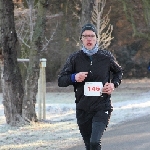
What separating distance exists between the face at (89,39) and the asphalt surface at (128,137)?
2.86 m

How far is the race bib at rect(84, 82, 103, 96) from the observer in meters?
5.77

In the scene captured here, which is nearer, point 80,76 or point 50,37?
point 80,76

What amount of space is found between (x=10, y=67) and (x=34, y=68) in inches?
27.7

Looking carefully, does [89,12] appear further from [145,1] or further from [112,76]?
[145,1]

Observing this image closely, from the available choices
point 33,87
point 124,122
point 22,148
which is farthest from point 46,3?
point 22,148

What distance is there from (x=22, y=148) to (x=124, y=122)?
413 centimetres

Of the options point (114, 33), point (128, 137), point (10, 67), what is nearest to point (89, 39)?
point (128, 137)

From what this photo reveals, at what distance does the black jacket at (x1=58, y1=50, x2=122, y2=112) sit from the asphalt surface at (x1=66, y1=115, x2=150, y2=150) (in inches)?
99.5

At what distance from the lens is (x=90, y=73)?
19.4 feet

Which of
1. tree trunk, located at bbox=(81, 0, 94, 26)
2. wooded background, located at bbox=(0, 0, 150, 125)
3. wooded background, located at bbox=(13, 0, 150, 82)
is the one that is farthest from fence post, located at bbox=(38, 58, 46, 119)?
wooded background, located at bbox=(13, 0, 150, 82)

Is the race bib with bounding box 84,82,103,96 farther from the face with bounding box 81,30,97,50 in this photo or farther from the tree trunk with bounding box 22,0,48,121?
the tree trunk with bounding box 22,0,48,121

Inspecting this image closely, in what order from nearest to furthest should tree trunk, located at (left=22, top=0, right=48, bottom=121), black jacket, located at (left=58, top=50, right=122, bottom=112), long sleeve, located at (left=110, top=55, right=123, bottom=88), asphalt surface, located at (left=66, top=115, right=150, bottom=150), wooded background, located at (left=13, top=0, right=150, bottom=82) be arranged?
black jacket, located at (left=58, top=50, right=122, bottom=112) → long sleeve, located at (left=110, top=55, right=123, bottom=88) → asphalt surface, located at (left=66, top=115, right=150, bottom=150) → tree trunk, located at (left=22, top=0, right=48, bottom=121) → wooded background, located at (left=13, top=0, right=150, bottom=82)

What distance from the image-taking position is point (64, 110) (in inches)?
664

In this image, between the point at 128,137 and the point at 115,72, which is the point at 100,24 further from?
the point at 115,72
